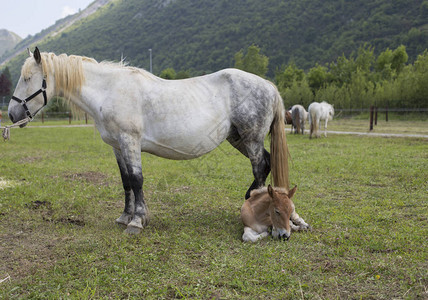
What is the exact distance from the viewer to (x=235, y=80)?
4.42m

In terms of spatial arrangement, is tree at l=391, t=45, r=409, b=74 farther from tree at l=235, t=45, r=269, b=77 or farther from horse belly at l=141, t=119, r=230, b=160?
horse belly at l=141, t=119, r=230, b=160

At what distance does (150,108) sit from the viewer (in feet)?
13.5

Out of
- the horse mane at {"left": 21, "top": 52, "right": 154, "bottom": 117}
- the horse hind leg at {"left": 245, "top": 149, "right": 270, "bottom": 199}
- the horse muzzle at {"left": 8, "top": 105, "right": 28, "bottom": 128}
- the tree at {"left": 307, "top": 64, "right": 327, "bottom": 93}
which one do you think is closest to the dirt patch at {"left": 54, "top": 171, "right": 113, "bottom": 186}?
the horse muzzle at {"left": 8, "top": 105, "right": 28, "bottom": 128}

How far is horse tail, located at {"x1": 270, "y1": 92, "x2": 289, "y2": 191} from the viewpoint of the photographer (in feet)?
14.6

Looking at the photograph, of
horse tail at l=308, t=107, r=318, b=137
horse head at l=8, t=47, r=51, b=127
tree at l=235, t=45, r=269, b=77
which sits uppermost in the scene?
tree at l=235, t=45, r=269, b=77

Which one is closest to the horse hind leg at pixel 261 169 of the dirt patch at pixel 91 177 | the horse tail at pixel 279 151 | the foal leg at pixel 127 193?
the horse tail at pixel 279 151

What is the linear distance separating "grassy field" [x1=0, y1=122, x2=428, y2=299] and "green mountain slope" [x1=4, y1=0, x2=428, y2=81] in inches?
2073

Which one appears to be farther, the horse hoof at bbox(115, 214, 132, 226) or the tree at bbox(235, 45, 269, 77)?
the tree at bbox(235, 45, 269, 77)

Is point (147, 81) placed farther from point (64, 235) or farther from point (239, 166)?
point (239, 166)

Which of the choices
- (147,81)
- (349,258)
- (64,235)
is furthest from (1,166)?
(349,258)

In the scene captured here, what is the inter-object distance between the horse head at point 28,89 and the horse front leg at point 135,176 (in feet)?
4.26

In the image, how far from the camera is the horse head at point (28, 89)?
4.05 metres

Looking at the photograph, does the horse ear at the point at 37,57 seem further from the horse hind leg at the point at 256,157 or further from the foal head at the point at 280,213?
the foal head at the point at 280,213

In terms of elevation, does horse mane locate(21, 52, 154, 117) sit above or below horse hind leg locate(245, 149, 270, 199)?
above
